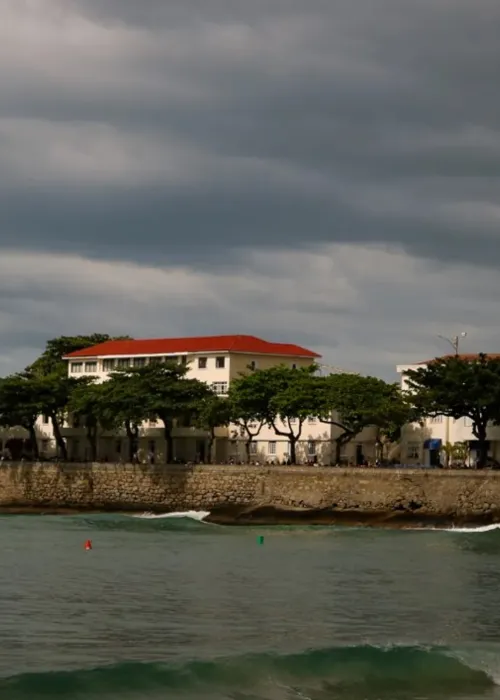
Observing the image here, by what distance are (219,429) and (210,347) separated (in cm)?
695

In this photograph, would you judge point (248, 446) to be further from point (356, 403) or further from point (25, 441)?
point (25, 441)

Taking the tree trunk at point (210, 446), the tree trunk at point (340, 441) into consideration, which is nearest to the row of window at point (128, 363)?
the tree trunk at point (210, 446)

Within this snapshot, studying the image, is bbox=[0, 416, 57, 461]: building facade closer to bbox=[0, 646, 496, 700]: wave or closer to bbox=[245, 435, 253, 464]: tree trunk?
bbox=[245, 435, 253, 464]: tree trunk

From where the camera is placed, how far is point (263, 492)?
81250mm

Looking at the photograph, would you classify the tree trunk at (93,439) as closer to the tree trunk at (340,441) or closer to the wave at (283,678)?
the tree trunk at (340,441)

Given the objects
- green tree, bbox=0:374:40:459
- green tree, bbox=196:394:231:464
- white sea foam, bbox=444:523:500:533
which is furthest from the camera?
green tree, bbox=0:374:40:459

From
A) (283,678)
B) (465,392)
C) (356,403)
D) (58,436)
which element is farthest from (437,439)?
(283,678)

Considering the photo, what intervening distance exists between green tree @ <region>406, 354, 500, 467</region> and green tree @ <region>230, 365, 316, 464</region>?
8854 mm

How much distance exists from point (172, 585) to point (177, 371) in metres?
55.4

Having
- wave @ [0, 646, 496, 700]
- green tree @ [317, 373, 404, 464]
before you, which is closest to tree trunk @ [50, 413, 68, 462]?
green tree @ [317, 373, 404, 464]

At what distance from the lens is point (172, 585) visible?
40.1 meters

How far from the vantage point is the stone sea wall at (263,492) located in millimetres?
74812

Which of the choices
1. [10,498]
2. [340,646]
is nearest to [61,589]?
[340,646]

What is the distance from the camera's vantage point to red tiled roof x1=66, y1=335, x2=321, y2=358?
339 feet
